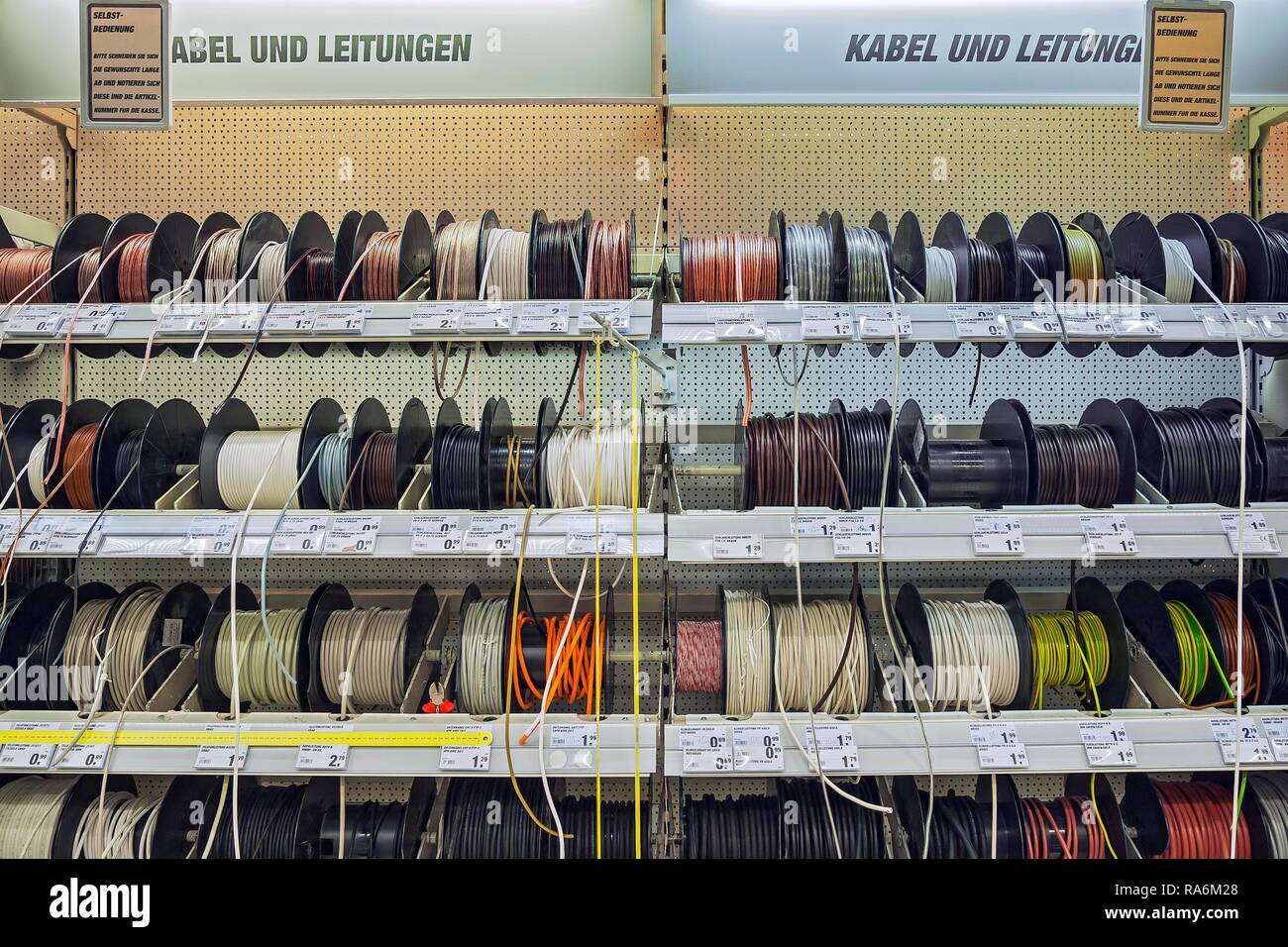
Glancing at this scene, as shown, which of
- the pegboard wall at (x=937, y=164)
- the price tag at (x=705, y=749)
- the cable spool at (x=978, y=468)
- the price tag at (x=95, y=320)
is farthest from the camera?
the pegboard wall at (x=937, y=164)

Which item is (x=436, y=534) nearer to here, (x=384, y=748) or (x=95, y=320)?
(x=384, y=748)

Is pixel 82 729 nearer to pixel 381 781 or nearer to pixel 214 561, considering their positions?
pixel 214 561

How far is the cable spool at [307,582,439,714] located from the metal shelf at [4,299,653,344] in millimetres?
748

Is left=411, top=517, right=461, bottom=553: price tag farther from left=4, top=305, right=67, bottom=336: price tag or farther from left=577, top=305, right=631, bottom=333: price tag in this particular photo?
left=4, top=305, right=67, bottom=336: price tag

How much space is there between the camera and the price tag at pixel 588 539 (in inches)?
71.2

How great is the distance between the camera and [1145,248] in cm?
203

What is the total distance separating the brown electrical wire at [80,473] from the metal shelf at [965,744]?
1.66m

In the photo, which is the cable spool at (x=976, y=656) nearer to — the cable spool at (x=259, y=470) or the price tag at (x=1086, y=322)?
the price tag at (x=1086, y=322)

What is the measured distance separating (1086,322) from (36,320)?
8.44 ft

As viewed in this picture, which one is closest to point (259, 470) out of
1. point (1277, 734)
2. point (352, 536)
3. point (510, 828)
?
point (352, 536)

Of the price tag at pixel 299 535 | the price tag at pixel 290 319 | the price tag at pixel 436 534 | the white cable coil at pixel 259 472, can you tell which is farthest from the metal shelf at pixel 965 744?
the price tag at pixel 290 319

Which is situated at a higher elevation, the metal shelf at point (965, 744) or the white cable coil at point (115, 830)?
the metal shelf at point (965, 744)

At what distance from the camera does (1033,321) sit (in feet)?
5.92

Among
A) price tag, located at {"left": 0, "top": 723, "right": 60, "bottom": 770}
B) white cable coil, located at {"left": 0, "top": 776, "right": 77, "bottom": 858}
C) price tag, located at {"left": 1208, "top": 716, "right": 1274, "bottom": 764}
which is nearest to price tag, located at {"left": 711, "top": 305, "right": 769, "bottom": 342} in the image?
price tag, located at {"left": 1208, "top": 716, "right": 1274, "bottom": 764}
